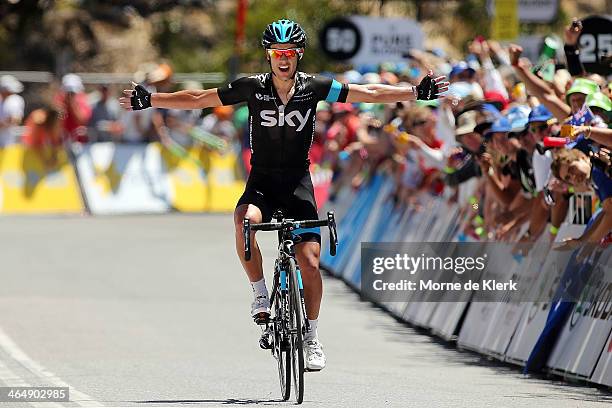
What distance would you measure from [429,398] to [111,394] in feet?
6.52

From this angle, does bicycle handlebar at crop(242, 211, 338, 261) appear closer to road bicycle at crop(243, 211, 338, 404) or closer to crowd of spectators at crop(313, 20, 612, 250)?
road bicycle at crop(243, 211, 338, 404)

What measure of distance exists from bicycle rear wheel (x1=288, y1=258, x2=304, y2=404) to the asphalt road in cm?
18

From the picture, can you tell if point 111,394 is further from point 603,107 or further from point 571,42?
point 571,42

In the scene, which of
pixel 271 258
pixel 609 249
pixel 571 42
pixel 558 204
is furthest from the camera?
pixel 271 258

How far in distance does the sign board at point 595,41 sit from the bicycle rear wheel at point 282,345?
5.09m

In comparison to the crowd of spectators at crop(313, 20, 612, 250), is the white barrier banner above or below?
below

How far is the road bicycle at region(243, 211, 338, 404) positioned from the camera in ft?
33.8

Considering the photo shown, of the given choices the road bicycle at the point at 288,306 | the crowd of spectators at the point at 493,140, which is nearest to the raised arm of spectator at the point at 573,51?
the crowd of spectators at the point at 493,140

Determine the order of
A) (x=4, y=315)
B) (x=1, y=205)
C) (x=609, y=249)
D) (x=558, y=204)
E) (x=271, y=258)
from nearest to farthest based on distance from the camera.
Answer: (x=609, y=249) < (x=558, y=204) < (x=4, y=315) < (x=271, y=258) < (x=1, y=205)

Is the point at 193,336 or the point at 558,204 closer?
the point at 558,204

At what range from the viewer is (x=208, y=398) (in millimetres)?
10562

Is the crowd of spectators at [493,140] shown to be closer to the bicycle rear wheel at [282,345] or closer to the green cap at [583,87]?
the green cap at [583,87]

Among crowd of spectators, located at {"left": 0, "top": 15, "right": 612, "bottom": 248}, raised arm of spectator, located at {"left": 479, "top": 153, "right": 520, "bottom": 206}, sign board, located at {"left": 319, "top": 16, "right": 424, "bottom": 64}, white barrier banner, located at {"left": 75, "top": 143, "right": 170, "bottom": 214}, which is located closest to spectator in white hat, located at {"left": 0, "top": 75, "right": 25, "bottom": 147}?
white barrier banner, located at {"left": 75, "top": 143, "right": 170, "bottom": 214}

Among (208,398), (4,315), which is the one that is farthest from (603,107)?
(4,315)
